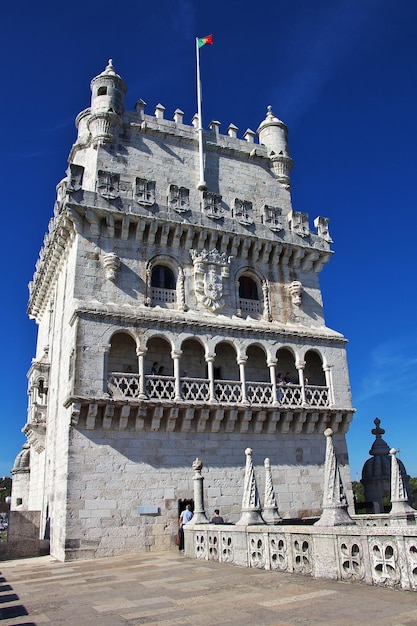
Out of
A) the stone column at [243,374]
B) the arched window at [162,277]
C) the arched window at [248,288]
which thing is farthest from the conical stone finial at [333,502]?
the arched window at [248,288]

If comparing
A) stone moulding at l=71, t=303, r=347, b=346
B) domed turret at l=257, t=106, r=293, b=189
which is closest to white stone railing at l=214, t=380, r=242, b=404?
stone moulding at l=71, t=303, r=347, b=346

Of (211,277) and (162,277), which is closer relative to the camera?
(162,277)

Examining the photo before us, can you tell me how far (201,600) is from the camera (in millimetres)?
9023

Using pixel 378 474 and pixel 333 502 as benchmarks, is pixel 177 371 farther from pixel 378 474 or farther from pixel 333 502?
pixel 333 502

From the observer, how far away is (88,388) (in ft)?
65.7

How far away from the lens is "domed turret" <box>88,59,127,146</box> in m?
25.1

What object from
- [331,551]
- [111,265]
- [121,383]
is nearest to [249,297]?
[111,265]

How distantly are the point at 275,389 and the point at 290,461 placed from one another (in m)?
3.20

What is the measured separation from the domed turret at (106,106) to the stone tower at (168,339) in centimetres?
9

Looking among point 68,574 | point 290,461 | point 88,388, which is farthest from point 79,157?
point 68,574

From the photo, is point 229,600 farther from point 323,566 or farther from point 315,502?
point 315,502

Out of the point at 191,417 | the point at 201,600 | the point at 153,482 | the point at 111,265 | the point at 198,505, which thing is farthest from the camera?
the point at 111,265

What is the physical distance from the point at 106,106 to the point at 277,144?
9788 mm

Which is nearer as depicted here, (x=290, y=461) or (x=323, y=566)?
(x=323, y=566)
